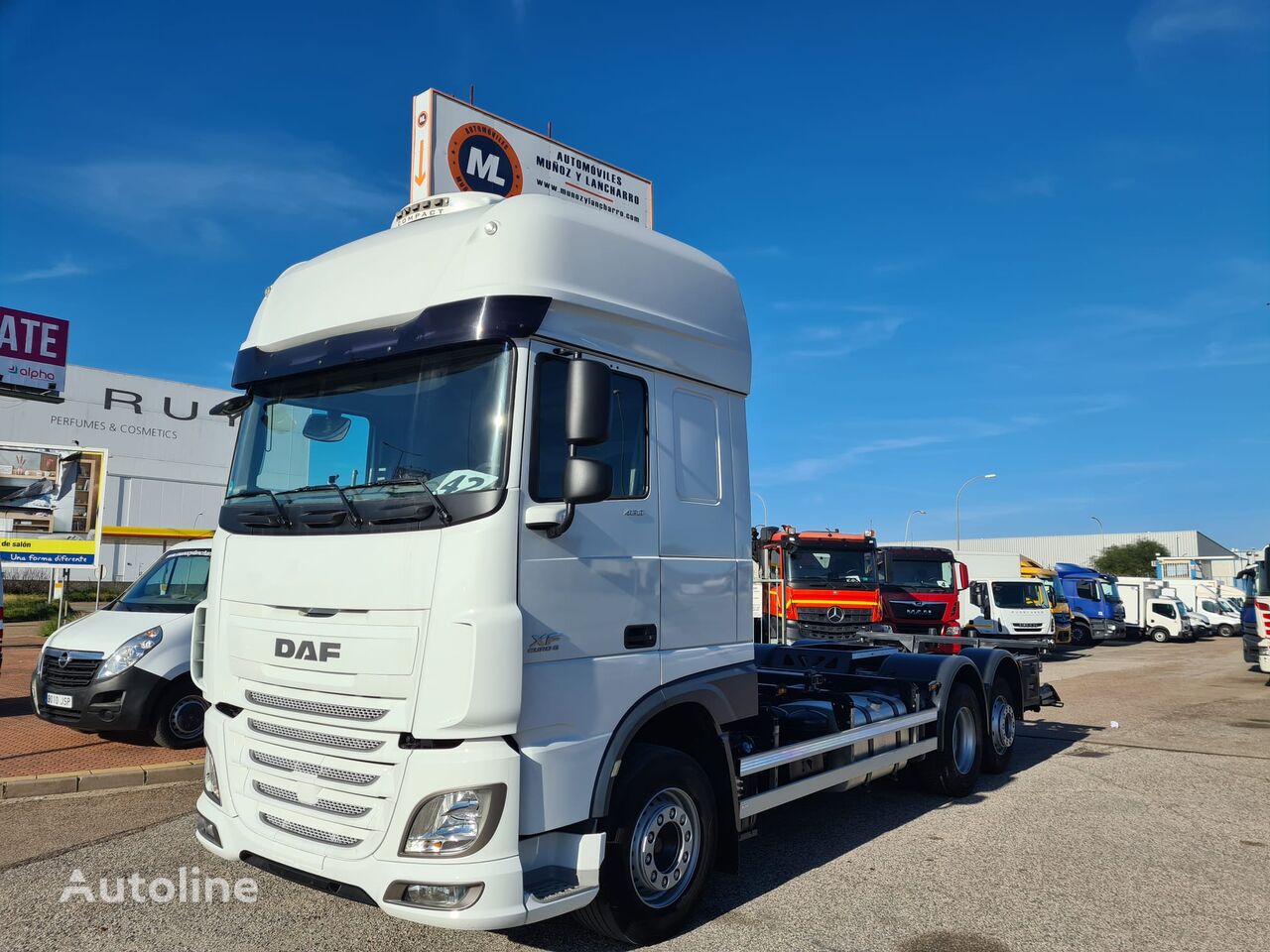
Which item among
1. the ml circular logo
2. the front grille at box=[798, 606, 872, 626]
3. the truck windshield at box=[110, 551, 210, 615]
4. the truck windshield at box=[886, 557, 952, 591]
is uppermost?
the ml circular logo

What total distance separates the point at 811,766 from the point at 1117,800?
11.2ft

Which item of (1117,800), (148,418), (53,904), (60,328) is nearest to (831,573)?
(1117,800)

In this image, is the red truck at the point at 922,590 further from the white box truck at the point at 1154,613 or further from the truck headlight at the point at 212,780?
the white box truck at the point at 1154,613

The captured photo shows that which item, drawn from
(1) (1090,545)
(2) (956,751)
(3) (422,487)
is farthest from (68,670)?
(1) (1090,545)

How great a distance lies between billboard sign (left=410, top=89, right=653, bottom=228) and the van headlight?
6.16 m

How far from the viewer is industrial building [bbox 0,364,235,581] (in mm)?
46000

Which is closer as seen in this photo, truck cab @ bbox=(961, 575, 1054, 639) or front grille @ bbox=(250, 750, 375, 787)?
front grille @ bbox=(250, 750, 375, 787)

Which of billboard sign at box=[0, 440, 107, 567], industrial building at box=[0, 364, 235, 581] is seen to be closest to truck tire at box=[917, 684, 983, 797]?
billboard sign at box=[0, 440, 107, 567]

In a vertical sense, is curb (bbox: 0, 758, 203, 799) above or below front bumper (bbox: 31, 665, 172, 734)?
below

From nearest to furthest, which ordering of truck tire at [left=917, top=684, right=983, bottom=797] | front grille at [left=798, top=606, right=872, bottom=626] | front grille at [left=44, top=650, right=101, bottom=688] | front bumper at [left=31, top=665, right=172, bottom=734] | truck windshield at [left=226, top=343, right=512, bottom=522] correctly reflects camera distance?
truck windshield at [left=226, top=343, right=512, bottom=522] → truck tire at [left=917, top=684, right=983, bottom=797] → front bumper at [left=31, top=665, right=172, bottom=734] → front grille at [left=44, top=650, right=101, bottom=688] → front grille at [left=798, top=606, right=872, bottom=626]

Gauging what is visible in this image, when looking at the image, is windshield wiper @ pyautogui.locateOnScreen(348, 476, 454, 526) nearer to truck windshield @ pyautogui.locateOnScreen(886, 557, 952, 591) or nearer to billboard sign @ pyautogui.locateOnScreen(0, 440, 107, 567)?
billboard sign @ pyautogui.locateOnScreen(0, 440, 107, 567)

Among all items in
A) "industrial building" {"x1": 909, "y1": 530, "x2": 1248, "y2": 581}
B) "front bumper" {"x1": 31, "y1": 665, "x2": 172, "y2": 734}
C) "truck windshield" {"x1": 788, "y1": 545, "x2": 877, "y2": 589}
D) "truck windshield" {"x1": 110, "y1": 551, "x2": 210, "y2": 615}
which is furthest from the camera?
"industrial building" {"x1": 909, "y1": 530, "x2": 1248, "y2": 581}

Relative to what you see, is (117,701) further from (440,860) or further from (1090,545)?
(1090,545)

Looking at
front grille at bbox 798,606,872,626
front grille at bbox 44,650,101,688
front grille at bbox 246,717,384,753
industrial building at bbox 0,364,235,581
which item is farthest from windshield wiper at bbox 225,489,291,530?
industrial building at bbox 0,364,235,581
